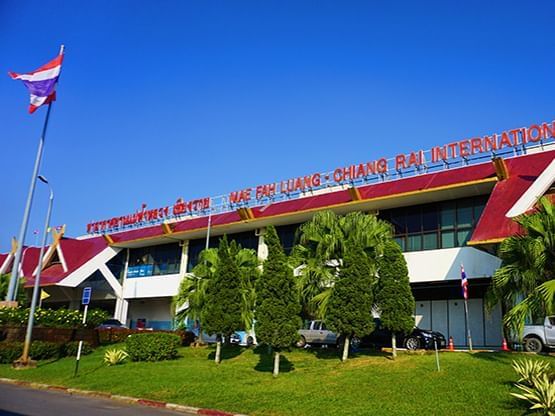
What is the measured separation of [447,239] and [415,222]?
2.13 meters

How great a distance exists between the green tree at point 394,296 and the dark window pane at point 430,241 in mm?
7693

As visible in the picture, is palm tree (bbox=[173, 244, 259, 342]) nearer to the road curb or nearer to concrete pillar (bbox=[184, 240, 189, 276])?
the road curb

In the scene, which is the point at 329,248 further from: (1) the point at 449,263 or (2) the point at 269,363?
(1) the point at 449,263

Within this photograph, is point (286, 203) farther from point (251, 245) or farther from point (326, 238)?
point (326, 238)

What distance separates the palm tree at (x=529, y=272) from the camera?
13.8 m

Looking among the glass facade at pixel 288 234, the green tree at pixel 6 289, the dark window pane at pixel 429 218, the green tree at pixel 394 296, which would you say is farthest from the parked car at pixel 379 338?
the green tree at pixel 6 289

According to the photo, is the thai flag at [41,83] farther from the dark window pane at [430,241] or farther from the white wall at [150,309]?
the white wall at [150,309]

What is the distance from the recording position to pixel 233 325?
20.8m

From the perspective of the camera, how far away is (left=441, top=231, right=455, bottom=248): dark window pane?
2702cm

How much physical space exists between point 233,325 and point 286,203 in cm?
1371

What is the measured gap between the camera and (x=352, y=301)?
1928cm

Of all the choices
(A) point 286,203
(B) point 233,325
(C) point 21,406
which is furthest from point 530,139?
(C) point 21,406

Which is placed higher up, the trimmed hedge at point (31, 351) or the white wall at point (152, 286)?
the white wall at point (152, 286)

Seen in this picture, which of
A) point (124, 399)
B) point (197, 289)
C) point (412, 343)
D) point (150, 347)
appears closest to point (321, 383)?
point (124, 399)
